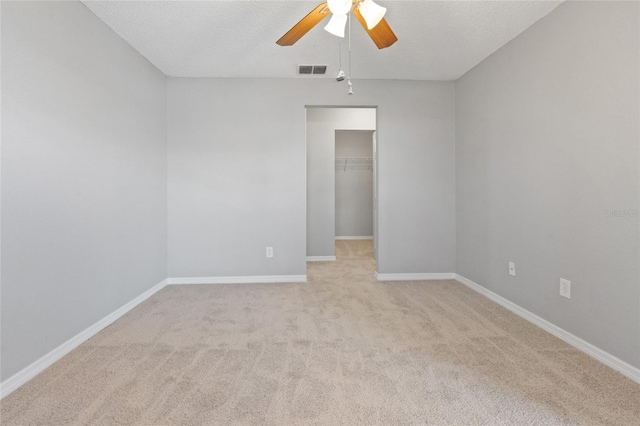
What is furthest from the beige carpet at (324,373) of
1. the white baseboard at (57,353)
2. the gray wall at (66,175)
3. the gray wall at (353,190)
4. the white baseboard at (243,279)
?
the gray wall at (353,190)

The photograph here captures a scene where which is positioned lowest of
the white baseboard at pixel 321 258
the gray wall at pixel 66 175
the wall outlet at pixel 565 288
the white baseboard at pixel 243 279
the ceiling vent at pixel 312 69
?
the white baseboard at pixel 243 279

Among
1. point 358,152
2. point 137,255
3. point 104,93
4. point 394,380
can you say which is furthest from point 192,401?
point 358,152

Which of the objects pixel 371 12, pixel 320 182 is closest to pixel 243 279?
Result: pixel 320 182

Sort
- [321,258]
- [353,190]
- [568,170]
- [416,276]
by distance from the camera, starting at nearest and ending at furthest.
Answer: [568,170] → [416,276] → [321,258] → [353,190]

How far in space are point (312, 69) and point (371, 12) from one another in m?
1.67

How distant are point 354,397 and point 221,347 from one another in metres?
0.99

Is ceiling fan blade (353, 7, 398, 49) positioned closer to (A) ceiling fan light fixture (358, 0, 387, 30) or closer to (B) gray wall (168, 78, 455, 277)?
(A) ceiling fan light fixture (358, 0, 387, 30)

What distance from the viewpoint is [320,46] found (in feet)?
9.39

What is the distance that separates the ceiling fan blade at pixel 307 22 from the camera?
1879 mm

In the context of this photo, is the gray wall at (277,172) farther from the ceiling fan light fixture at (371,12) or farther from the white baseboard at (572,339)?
the ceiling fan light fixture at (371,12)

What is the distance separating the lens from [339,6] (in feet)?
5.67

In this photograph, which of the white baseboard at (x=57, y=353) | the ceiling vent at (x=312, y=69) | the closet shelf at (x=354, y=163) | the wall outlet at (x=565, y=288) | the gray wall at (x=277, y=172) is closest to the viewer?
the white baseboard at (x=57, y=353)

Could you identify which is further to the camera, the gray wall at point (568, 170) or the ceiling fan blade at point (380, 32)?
the ceiling fan blade at point (380, 32)

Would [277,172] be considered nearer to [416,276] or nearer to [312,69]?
[312,69]
